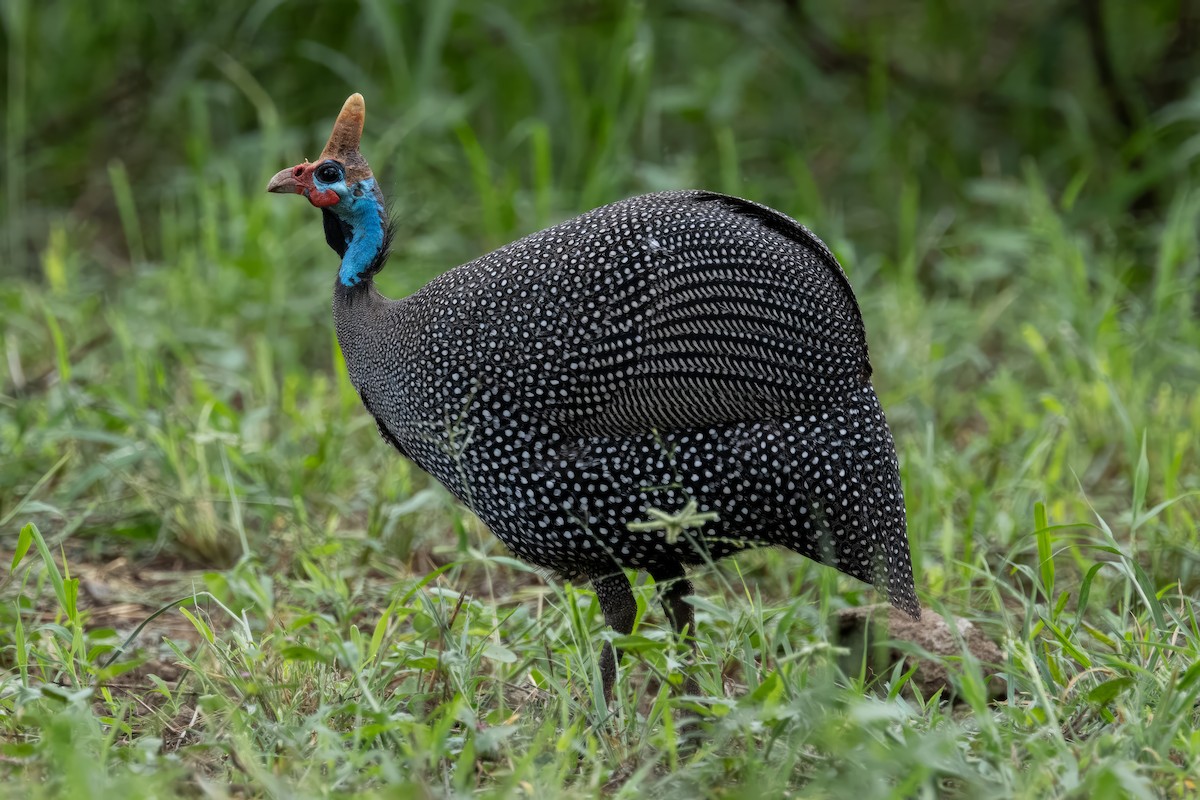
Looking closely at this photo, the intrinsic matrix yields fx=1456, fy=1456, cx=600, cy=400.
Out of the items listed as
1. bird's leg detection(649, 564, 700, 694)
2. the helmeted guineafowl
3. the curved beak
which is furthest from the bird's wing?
the curved beak

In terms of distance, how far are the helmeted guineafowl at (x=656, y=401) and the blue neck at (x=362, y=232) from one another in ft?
0.88

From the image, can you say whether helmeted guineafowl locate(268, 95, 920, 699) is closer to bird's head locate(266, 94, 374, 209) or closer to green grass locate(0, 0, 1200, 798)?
green grass locate(0, 0, 1200, 798)

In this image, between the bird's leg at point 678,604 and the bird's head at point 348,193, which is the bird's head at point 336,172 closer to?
the bird's head at point 348,193

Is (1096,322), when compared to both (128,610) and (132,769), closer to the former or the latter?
(128,610)

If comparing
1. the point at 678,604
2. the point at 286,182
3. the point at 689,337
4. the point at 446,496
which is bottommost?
the point at 446,496

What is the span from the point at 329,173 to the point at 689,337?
2.80 ft

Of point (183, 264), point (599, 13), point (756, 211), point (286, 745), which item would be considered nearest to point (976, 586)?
point (756, 211)

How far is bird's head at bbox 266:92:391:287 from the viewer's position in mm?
3010

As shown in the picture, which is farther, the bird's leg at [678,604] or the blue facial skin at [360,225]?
the blue facial skin at [360,225]

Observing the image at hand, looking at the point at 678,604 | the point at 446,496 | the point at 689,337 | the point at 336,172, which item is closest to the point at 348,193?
the point at 336,172

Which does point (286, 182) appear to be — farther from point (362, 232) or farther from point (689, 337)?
point (689, 337)

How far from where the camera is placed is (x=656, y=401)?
2721 millimetres

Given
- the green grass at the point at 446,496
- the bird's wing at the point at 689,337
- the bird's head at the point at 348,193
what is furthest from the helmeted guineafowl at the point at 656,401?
the bird's head at the point at 348,193

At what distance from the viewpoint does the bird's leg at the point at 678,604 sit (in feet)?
9.37
